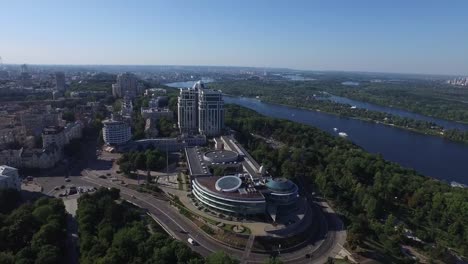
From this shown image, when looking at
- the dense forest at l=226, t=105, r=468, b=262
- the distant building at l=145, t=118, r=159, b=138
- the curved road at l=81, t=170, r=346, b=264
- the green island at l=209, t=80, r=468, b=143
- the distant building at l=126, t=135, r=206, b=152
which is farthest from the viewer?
the green island at l=209, t=80, r=468, b=143

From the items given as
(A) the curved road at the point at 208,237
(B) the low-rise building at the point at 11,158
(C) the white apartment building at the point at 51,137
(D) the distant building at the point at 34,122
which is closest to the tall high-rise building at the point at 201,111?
(C) the white apartment building at the point at 51,137

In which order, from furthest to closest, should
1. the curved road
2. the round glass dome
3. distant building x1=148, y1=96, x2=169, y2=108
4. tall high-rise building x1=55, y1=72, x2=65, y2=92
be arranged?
1. tall high-rise building x1=55, y1=72, x2=65, y2=92
2. distant building x1=148, y1=96, x2=169, y2=108
3. the round glass dome
4. the curved road

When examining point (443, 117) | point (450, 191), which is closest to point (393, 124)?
point (443, 117)

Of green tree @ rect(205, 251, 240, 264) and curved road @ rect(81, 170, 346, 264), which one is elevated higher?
green tree @ rect(205, 251, 240, 264)

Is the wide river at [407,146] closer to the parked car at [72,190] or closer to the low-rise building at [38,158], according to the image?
the parked car at [72,190]

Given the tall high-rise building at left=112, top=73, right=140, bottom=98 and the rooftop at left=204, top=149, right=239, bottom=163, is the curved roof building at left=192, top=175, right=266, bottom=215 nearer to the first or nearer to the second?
the rooftop at left=204, top=149, right=239, bottom=163

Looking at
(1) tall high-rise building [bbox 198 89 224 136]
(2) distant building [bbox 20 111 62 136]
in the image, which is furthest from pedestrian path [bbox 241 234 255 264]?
(2) distant building [bbox 20 111 62 136]
